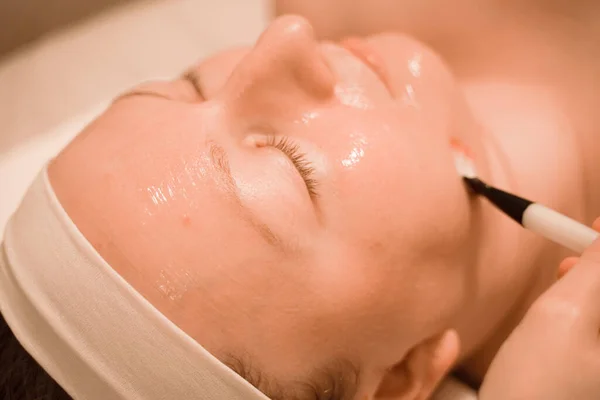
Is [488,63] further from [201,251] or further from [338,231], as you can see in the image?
[201,251]

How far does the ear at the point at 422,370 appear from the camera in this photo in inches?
31.6

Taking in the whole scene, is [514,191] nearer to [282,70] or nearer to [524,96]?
[524,96]

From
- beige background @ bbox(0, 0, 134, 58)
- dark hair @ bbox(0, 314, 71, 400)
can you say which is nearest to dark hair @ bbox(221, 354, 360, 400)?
dark hair @ bbox(0, 314, 71, 400)

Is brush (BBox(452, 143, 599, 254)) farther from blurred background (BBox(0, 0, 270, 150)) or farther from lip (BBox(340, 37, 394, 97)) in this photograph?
blurred background (BBox(0, 0, 270, 150))

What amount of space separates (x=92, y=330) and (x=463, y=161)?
1.64 feet

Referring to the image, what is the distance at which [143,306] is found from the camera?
708 mm

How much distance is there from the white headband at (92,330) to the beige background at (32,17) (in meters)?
0.92

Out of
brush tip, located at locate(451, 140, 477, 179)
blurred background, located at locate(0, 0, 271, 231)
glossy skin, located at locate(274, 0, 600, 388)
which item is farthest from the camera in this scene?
blurred background, located at locate(0, 0, 271, 231)

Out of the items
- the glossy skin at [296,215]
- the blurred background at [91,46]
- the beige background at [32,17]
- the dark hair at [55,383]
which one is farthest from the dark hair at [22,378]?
the beige background at [32,17]

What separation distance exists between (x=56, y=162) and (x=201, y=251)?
251 millimetres

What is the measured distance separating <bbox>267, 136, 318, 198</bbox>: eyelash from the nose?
0.16 feet

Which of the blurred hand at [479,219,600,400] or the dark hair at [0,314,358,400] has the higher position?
the blurred hand at [479,219,600,400]

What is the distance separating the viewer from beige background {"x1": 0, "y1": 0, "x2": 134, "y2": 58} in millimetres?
1532

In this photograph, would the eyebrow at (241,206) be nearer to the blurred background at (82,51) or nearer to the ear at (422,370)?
the ear at (422,370)
